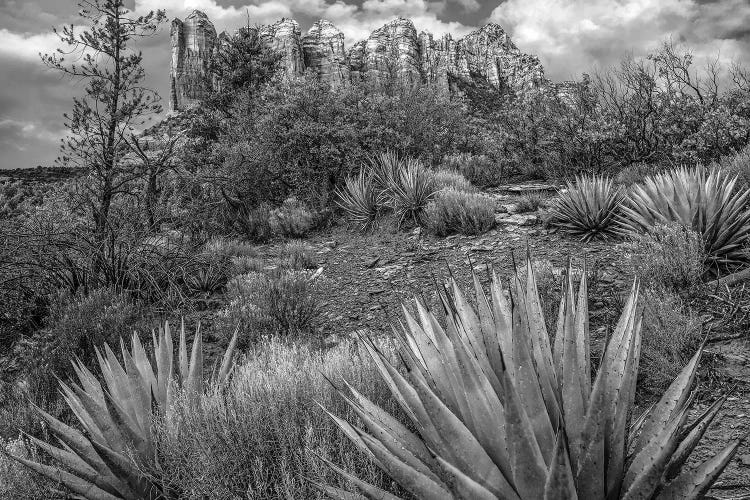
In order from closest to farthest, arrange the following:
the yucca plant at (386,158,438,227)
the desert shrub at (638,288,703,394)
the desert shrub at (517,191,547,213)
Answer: the desert shrub at (638,288,703,394) < the desert shrub at (517,191,547,213) < the yucca plant at (386,158,438,227)

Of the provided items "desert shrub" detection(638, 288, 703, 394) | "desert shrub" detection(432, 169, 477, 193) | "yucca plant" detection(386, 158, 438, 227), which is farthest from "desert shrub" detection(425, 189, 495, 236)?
"desert shrub" detection(638, 288, 703, 394)

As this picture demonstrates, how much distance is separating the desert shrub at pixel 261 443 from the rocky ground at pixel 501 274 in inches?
26.1

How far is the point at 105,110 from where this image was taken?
668 cm

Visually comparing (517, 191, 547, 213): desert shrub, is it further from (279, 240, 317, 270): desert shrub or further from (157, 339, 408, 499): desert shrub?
(157, 339, 408, 499): desert shrub

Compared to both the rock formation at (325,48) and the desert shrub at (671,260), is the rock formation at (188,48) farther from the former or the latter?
the desert shrub at (671,260)

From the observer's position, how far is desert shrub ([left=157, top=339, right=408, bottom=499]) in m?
1.92

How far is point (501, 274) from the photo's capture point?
18.1ft

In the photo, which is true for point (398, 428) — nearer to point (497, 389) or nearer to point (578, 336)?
point (497, 389)

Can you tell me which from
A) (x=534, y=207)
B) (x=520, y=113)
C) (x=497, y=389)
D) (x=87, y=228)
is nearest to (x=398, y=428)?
(x=497, y=389)

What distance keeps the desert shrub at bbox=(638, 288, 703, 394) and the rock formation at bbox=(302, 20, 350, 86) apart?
230 feet

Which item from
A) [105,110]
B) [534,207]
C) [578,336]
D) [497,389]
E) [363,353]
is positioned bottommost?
[363,353]

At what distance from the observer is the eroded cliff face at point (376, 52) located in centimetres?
6291

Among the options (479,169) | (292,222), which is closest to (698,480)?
(292,222)

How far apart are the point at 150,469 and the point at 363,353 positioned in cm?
138
